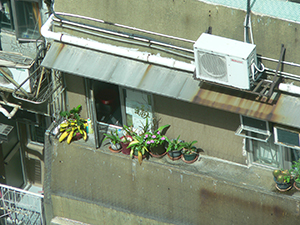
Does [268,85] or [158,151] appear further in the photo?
[158,151]

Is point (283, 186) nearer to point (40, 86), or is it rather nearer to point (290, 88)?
point (290, 88)

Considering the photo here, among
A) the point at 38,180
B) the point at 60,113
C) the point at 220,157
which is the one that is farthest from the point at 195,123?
the point at 38,180

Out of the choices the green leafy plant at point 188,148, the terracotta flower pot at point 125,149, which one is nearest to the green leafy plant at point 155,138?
the green leafy plant at point 188,148

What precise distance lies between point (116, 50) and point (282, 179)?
4968mm

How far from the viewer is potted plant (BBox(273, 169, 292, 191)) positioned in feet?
39.8

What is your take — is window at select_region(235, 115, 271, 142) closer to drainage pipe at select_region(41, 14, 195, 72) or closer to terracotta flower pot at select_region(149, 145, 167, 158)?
drainage pipe at select_region(41, 14, 195, 72)

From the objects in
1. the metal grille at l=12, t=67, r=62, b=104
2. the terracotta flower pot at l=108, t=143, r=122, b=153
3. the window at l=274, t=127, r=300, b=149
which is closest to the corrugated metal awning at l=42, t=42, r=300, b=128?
the window at l=274, t=127, r=300, b=149

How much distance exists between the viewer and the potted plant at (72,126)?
14.0 m

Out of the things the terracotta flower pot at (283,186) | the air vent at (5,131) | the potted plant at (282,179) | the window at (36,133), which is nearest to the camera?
the potted plant at (282,179)

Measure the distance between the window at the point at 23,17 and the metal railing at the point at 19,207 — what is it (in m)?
4.72

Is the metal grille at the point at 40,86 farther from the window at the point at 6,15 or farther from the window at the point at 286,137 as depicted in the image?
the window at the point at 286,137

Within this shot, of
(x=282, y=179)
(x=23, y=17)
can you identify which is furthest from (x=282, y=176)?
(x=23, y=17)

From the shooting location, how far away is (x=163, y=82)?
12.0m

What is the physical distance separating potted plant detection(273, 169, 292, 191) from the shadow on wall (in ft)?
4.93
